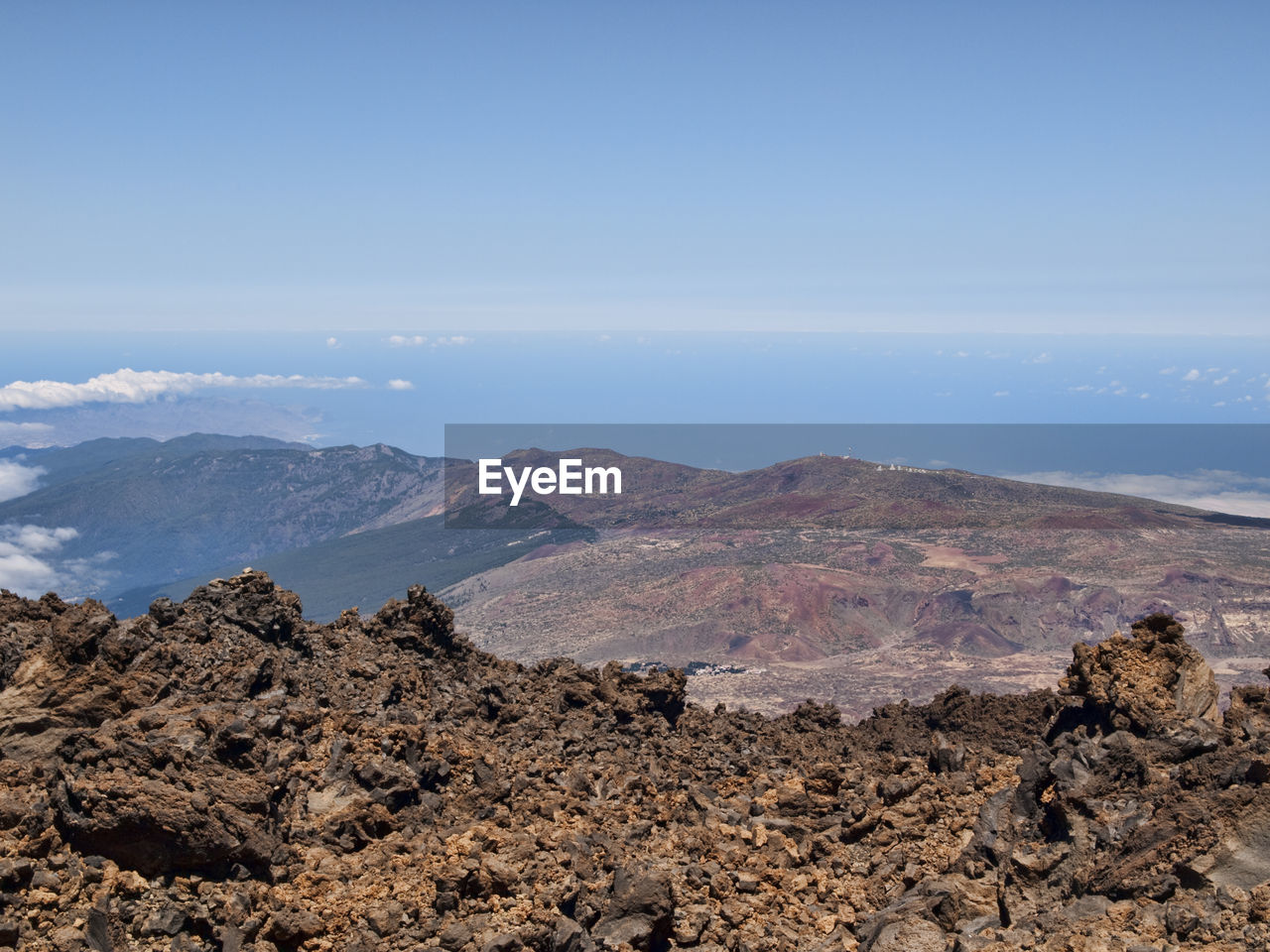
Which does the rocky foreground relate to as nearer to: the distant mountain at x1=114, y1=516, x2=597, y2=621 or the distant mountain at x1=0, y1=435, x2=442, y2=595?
the distant mountain at x1=114, y1=516, x2=597, y2=621

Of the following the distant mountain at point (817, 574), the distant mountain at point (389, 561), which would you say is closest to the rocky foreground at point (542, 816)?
the distant mountain at point (817, 574)

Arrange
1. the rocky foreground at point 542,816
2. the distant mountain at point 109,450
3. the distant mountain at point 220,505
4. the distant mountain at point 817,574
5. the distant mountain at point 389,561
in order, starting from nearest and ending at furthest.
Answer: the rocky foreground at point 542,816 → the distant mountain at point 817,574 → the distant mountain at point 389,561 → the distant mountain at point 220,505 → the distant mountain at point 109,450

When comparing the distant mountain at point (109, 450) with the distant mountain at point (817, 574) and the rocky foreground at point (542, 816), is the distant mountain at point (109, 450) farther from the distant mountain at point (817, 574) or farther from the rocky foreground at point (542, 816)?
the rocky foreground at point (542, 816)

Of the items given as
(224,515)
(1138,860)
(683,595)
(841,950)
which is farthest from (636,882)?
(224,515)

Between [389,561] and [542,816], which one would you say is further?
[389,561]

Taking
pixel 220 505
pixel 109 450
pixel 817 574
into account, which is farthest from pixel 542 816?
pixel 109 450

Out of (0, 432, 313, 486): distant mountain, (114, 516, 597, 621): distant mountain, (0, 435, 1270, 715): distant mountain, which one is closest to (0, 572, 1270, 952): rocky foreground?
(0, 435, 1270, 715): distant mountain

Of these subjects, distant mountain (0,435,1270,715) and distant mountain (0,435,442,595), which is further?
distant mountain (0,435,442,595)

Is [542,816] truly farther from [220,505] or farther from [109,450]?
[109,450]
